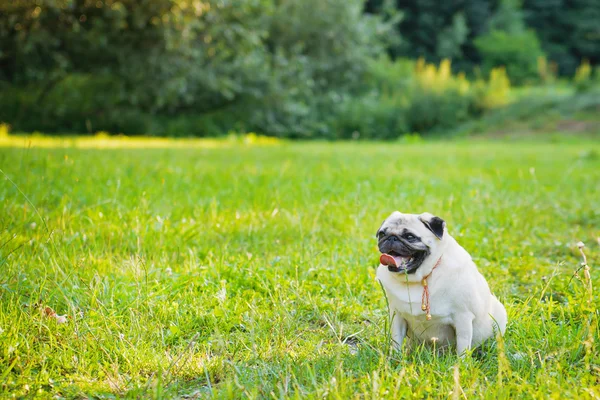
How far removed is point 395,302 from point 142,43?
14.0 m

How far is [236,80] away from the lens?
17734 mm

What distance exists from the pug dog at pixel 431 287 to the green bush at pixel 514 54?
104 feet

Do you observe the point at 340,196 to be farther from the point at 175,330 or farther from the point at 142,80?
the point at 142,80

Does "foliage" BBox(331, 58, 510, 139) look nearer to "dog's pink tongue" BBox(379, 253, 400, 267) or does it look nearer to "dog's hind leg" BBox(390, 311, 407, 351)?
"dog's hind leg" BBox(390, 311, 407, 351)

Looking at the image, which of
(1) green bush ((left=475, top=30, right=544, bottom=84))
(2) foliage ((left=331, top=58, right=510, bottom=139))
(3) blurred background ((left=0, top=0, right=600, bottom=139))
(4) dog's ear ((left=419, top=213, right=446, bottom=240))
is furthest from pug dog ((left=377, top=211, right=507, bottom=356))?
(1) green bush ((left=475, top=30, right=544, bottom=84))

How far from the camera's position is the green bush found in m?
32.4

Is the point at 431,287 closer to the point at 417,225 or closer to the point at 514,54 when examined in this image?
the point at 417,225

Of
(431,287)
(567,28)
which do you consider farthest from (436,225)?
(567,28)

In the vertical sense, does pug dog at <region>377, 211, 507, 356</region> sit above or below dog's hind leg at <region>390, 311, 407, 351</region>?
above

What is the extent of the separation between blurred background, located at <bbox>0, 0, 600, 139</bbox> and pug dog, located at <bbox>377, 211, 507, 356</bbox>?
11565mm

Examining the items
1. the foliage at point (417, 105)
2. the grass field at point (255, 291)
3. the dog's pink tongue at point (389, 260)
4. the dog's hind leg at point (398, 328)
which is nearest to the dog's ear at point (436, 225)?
the dog's pink tongue at point (389, 260)

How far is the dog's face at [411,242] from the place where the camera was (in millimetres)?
2475

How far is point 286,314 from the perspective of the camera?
2719mm

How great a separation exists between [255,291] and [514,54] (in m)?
33.1
